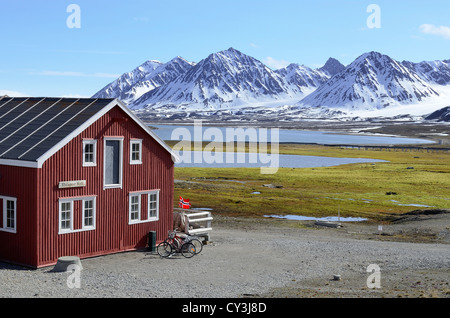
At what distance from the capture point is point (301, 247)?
125ft

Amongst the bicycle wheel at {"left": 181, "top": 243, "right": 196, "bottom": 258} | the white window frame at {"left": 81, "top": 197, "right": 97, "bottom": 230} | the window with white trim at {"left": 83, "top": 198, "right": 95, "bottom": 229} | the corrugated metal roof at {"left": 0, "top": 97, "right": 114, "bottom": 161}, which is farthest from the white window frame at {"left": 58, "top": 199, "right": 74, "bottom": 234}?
the bicycle wheel at {"left": 181, "top": 243, "right": 196, "bottom": 258}

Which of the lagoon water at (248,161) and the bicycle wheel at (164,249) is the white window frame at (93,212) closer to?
the bicycle wheel at (164,249)

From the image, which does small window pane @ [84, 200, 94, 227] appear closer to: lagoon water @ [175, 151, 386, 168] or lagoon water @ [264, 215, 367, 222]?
lagoon water @ [264, 215, 367, 222]

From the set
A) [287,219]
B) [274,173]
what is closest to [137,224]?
[287,219]

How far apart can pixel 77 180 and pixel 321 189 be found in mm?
53110

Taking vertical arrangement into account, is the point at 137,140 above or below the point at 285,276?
above

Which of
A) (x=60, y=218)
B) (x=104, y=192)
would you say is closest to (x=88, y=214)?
(x=104, y=192)

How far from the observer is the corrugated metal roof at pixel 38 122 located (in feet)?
101

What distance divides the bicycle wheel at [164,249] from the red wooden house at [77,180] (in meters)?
0.85

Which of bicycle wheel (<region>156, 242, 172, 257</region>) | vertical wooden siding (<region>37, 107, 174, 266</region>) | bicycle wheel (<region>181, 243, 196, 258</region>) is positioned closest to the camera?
vertical wooden siding (<region>37, 107, 174, 266</region>)

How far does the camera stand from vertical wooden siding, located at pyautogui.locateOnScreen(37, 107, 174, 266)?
29984mm

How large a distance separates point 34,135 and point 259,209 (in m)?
32.5

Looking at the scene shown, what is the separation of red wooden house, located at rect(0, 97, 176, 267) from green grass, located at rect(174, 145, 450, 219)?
2270 cm
